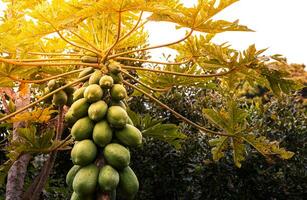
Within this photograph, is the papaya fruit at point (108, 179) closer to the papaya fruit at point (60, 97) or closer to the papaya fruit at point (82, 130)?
the papaya fruit at point (82, 130)

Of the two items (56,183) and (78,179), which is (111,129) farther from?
(56,183)

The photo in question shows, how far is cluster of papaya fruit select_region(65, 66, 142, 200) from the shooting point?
1.94 metres

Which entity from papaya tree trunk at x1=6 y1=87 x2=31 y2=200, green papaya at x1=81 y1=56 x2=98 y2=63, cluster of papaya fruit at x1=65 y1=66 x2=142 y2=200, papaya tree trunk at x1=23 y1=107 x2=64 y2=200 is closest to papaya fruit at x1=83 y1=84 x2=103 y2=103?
cluster of papaya fruit at x1=65 y1=66 x2=142 y2=200

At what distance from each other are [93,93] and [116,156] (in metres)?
0.35

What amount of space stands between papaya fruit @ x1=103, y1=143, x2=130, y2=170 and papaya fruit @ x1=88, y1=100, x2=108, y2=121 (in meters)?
0.15

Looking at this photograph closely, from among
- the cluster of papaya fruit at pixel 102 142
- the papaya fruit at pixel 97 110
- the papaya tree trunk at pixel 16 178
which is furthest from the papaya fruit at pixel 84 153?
the papaya tree trunk at pixel 16 178

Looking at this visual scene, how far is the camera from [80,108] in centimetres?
217

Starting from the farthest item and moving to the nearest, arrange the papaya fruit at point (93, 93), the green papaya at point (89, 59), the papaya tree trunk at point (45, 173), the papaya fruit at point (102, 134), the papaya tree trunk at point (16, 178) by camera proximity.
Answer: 1. the papaya tree trunk at point (16, 178)
2. the papaya tree trunk at point (45, 173)
3. the green papaya at point (89, 59)
4. the papaya fruit at point (93, 93)
5. the papaya fruit at point (102, 134)

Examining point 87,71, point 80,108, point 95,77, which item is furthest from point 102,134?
point 87,71

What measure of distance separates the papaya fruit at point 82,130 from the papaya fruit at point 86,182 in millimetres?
179

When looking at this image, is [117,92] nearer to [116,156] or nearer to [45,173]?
[116,156]

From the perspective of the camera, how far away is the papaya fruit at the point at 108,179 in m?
1.88

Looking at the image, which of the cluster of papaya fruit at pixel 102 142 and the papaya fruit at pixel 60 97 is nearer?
the cluster of papaya fruit at pixel 102 142

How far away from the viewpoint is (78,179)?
195 cm
